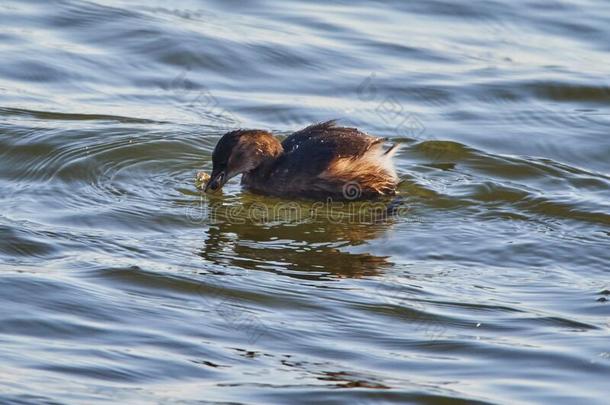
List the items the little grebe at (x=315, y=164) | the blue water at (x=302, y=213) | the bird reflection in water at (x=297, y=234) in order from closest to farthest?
1. the blue water at (x=302, y=213)
2. the bird reflection in water at (x=297, y=234)
3. the little grebe at (x=315, y=164)

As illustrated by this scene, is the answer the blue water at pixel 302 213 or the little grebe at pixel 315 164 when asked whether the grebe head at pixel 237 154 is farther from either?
the blue water at pixel 302 213

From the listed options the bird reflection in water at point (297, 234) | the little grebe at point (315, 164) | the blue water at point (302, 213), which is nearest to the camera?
the blue water at point (302, 213)

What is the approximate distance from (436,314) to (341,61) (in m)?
6.70

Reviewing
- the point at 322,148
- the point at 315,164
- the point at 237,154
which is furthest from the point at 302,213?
the point at 237,154

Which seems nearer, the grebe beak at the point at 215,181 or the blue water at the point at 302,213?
the blue water at the point at 302,213

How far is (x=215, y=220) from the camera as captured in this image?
9.02 m

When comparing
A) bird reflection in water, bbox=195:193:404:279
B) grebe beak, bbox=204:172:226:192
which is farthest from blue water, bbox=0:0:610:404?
grebe beak, bbox=204:172:226:192

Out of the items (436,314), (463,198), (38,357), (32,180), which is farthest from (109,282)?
(463,198)

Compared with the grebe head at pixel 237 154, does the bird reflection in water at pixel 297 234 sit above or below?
below

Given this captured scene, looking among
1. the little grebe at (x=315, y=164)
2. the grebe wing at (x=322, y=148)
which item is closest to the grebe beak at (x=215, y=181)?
the little grebe at (x=315, y=164)

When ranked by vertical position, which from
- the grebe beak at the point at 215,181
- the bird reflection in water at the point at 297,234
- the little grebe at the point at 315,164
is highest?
the little grebe at the point at 315,164

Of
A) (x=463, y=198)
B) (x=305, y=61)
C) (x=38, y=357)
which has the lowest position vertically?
(x=38, y=357)

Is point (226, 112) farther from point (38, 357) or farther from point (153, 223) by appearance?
point (38, 357)

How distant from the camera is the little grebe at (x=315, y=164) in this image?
31.3 ft
